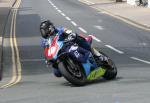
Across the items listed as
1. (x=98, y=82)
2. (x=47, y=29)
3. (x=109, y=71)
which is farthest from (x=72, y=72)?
(x=109, y=71)

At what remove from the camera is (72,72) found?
12.7 m

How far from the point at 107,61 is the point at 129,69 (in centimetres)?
244

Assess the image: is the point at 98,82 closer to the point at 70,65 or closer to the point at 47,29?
the point at 70,65

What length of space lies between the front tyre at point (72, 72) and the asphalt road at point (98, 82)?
0.59 feet

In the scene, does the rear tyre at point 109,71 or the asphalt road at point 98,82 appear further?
the rear tyre at point 109,71

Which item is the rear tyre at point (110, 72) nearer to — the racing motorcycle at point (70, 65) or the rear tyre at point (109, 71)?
the rear tyre at point (109, 71)

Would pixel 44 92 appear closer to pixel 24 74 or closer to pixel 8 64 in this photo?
pixel 24 74

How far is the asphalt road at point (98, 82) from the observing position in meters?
11.1

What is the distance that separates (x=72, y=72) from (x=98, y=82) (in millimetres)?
1050

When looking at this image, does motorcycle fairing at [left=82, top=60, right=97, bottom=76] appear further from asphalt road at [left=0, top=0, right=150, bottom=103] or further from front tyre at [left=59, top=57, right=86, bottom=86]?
asphalt road at [left=0, top=0, right=150, bottom=103]

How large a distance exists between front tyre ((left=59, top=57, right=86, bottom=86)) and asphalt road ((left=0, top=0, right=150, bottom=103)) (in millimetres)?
180

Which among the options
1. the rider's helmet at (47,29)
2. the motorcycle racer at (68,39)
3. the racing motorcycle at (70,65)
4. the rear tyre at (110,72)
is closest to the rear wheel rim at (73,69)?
the racing motorcycle at (70,65)

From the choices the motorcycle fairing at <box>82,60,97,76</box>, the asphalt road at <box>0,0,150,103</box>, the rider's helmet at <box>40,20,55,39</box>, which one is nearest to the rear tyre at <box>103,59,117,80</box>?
the asphalt road at <box>0,0,150,103</box>

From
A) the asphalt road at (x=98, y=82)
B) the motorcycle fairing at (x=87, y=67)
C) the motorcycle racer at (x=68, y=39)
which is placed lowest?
the asphalt road at (x=98, y=82)
